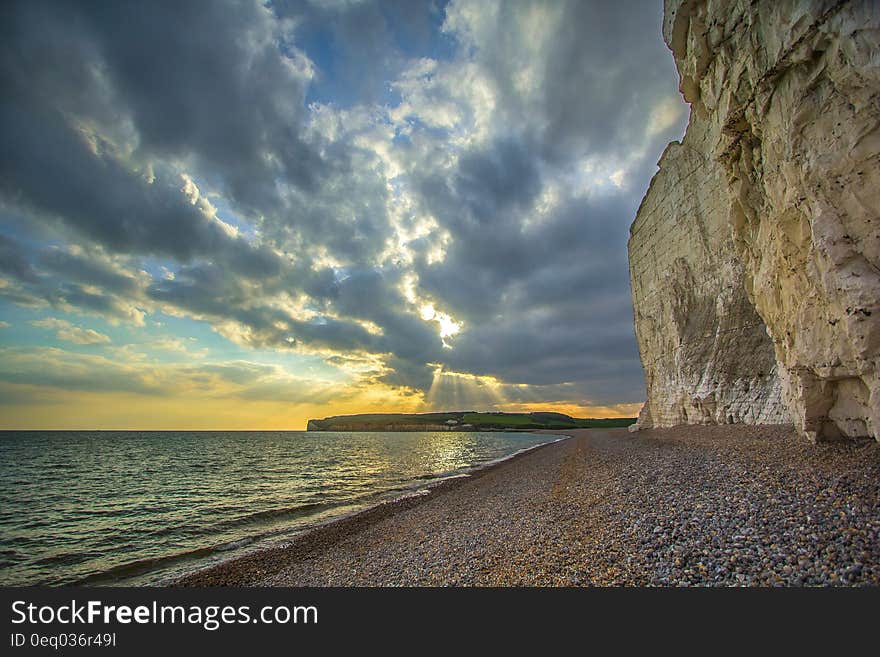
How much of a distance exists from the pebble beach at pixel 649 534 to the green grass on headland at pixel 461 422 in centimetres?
13905

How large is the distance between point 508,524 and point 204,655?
8432mm

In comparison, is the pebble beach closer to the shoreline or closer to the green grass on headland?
the shoreline

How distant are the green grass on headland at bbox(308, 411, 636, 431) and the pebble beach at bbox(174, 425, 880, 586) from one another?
139m

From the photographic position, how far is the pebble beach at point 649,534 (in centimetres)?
522

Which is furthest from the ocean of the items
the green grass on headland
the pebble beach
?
the green grass on headland

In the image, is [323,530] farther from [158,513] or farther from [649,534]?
[649,534]

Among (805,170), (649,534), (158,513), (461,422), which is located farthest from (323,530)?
(461,422)

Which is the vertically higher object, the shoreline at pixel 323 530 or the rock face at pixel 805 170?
the rock face at pixel 805 170

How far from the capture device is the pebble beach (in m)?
5.22

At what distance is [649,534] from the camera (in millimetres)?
7008

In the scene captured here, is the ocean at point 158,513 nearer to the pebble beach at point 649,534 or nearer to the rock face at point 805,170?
the pebble beach at point 649,534

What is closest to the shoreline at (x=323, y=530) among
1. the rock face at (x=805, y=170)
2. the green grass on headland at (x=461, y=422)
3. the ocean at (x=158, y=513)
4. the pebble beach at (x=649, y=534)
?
the pebble beach at (x=649, y=534)

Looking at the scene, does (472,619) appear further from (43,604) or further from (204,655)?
(43,604)

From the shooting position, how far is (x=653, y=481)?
38.5ft
